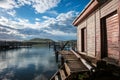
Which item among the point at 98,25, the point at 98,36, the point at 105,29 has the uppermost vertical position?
the point at 98,25

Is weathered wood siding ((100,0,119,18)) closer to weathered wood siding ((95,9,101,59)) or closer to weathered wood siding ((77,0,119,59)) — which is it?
weathered wood siding ((77,0,119,59))

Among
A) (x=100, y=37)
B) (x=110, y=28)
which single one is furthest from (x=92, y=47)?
(x=110, y=28)

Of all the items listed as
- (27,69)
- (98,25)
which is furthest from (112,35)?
(27,69)

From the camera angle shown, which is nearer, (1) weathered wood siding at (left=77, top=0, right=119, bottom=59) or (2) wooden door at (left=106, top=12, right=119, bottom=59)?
(2) wooden door at (left=106, top=12, right=119, bottom=59)

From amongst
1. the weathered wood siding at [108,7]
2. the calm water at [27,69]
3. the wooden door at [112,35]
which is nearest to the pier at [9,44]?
the calm water at [27,69]

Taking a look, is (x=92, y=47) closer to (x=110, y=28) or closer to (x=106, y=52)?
(x=106, y=52)

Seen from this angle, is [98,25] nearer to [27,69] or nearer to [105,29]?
[105,29]

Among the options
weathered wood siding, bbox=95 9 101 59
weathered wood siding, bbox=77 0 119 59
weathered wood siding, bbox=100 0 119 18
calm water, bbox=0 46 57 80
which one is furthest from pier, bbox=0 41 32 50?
weathered wood siding, bbox=100 0 119 18

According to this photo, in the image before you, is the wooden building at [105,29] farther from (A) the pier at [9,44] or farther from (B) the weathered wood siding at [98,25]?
(A) the pier at [9,44]

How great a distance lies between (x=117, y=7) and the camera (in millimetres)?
7105

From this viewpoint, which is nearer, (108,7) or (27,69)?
(108,7)

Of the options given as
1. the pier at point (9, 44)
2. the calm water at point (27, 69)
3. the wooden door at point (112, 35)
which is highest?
the wooden door at point (112, 35)

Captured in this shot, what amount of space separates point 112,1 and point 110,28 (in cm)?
133

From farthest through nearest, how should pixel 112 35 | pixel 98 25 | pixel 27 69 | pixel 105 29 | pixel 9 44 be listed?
1. pixel 9 44
2. pixel 27 69
3. pixel 98 25
4. pixel 105 29
5. pixel 112 35
